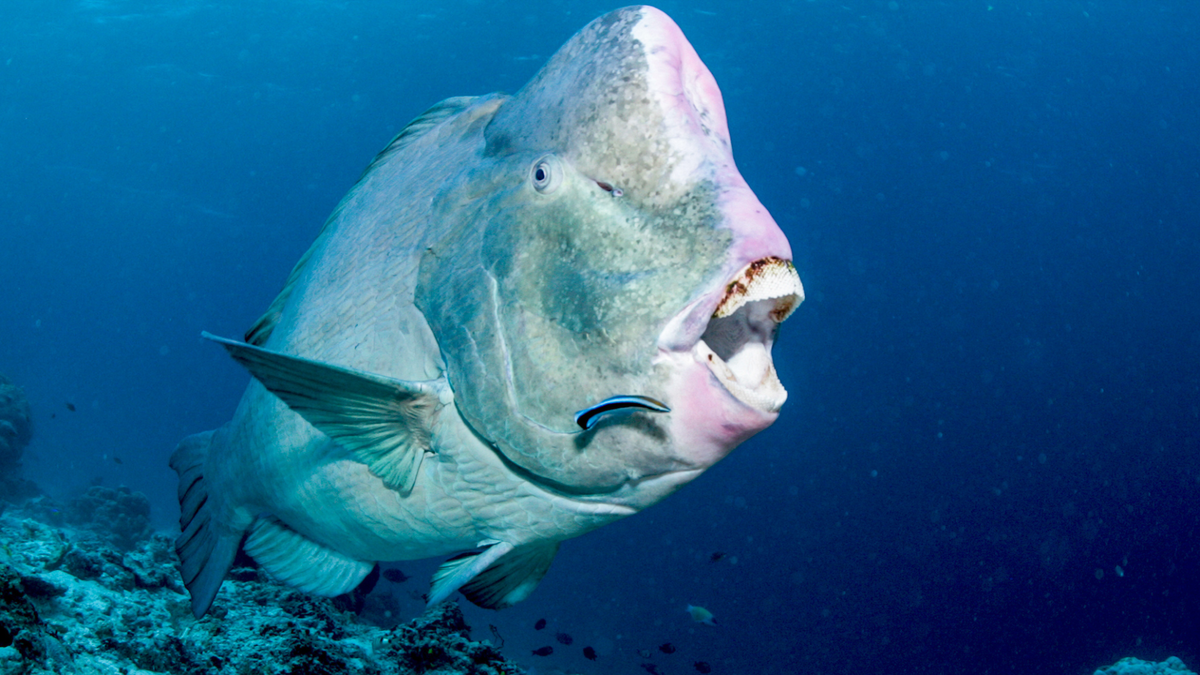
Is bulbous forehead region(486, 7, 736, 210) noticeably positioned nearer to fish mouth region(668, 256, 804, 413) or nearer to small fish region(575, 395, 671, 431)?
fish mouth region(668, 256, 804, 413)

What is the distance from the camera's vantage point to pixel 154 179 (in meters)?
55.1

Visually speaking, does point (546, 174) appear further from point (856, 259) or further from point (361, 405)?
point (856, 259)

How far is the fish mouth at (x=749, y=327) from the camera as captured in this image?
1.10m

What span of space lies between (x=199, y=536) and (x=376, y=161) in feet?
6.27

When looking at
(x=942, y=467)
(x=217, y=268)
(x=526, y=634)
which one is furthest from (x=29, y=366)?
(x=942, y=467)

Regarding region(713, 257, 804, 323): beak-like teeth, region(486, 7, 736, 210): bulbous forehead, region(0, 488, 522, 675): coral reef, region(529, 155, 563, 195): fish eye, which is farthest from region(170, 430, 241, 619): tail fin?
region(713, 257, 804, 323): beak-like teeth

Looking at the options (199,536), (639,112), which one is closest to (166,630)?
(199,536)

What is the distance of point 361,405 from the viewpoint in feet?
4.59

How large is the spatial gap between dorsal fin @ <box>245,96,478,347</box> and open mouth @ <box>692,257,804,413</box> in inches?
50.8

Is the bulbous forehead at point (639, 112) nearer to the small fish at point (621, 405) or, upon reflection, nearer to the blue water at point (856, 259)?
the small fish at point (621, 405)

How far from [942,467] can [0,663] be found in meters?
36.0

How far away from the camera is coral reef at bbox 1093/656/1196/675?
8.51 meters

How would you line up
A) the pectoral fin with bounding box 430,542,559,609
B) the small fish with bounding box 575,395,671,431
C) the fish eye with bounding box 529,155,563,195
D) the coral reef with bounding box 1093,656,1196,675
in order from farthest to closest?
the coral reef with bounding box 1093,656,1196,675 < the pectoral fin with bounding box 430,542,559,609 < the fish eye with bounding box 529,155,563,195 < the small fish with bounding box 575,395,671,431

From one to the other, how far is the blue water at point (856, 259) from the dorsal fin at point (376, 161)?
18655 millimetres
